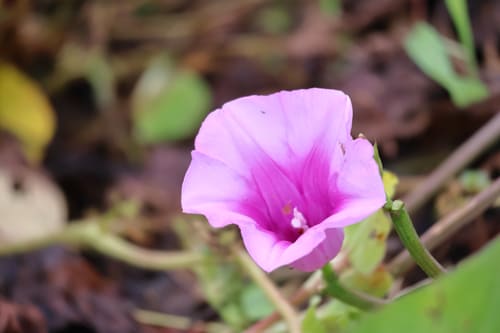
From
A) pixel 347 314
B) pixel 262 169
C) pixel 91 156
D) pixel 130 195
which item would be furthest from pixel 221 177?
pixel 91 156

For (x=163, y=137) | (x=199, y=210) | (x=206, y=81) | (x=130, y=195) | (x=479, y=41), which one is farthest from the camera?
(x=206, y=81)

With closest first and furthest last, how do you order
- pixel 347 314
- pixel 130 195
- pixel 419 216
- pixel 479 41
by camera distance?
pixel 347 314 < pixel 419 216 < pixel 479 41 < pixel 130 195

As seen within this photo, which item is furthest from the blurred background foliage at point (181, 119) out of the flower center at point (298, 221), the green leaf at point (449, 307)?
the green leaf at point (449, 307)

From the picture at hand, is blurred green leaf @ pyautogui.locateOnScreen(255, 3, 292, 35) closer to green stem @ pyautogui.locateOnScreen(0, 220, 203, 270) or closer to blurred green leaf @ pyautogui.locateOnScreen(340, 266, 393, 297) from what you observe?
green stem @ pyautogui.locateOnScreen(0, 220, 203, 270)

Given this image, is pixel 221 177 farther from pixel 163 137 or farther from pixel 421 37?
pixel 163 137

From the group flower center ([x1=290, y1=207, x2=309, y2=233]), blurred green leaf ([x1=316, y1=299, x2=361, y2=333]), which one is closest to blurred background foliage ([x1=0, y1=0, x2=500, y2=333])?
blurred green leaf ([x1=316, y1=299, x2=361, y2=333])

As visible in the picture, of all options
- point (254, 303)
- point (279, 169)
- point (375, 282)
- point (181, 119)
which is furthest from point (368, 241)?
point (181, 119)

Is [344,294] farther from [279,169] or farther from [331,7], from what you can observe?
[331,7]

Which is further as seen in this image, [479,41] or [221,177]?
[479,41]
